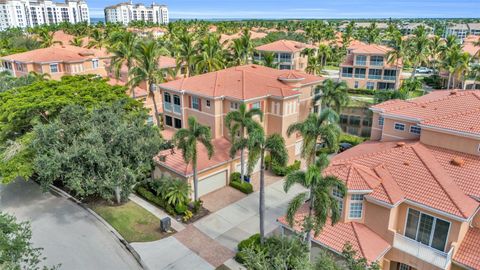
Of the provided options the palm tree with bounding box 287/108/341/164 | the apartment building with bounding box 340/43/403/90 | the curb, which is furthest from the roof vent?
the apartment building with bounding box 340/43/403/90

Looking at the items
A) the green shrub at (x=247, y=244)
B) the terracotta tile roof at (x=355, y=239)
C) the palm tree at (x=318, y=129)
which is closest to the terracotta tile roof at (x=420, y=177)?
the palm tree at (x=318, y=129)

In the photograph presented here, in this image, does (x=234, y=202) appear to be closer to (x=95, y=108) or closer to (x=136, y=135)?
(x=136, y=135)

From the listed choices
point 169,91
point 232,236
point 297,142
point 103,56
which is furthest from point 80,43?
point 232,236

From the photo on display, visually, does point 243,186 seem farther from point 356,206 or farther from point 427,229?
point 427,229

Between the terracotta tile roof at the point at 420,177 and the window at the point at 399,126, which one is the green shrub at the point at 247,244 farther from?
the window at the point at 399,126

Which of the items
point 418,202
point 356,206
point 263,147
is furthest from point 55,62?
point 418,202
